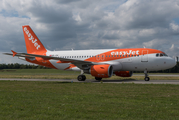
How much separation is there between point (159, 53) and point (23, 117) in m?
21.1

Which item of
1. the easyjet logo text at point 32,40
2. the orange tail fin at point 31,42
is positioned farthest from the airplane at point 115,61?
the easyjet logo text at point 32,40

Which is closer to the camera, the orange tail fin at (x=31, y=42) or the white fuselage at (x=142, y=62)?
the white fuselage at (x=142, y=62)

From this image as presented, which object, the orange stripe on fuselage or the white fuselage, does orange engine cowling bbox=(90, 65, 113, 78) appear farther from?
the orange stripe on fuselage

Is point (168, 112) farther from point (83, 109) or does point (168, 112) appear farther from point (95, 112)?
point (83, 109)

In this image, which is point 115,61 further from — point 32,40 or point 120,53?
point 32,40

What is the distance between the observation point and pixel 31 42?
30.8 metres

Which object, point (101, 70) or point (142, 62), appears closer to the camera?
point (101, 70)

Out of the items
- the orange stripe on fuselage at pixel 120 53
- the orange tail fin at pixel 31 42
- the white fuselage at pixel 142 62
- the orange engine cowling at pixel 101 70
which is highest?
the orange tail fin at pixel 31 42

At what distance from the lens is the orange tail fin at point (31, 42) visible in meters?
30.8

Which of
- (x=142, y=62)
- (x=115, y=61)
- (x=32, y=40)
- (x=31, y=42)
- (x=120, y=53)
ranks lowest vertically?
(x=142, y=62)

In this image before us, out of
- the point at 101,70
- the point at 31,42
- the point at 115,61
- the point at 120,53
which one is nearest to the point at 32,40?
the point at 31,42

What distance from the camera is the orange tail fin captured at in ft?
101

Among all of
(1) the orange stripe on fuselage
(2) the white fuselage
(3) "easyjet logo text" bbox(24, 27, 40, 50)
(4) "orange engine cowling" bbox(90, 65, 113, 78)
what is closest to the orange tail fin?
(3) "easyjet logo text" bbox(24, 27, 40, 50)

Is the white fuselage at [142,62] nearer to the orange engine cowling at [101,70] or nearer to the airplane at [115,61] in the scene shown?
the airplane at [115,61]
